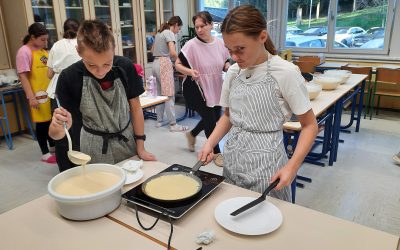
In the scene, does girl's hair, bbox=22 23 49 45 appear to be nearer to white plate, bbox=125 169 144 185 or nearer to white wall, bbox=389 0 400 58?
white plate, bbox=125 169 144 185

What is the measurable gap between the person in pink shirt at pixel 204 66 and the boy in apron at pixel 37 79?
1.47 m

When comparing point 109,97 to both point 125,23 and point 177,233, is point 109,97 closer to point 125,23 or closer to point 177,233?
point 177,233

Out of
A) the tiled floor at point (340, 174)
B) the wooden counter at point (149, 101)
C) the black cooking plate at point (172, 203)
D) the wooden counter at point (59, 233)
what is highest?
the black cooking plate at point (172, 203)

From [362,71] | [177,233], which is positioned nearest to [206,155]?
[177,233]

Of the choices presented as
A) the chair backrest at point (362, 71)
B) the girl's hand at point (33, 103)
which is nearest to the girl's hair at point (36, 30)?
the girl's hand at point (33, 103)

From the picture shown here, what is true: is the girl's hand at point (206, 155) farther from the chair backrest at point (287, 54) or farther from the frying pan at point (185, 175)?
the chair backrest at point (287, 54)

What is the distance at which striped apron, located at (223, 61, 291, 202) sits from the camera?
1.18m

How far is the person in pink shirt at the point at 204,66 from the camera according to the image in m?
2.83

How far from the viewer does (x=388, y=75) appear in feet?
13.5

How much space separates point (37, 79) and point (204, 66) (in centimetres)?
179

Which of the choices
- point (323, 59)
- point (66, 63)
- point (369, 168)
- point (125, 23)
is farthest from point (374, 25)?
point (66, 63)

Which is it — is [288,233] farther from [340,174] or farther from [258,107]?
[340,174]

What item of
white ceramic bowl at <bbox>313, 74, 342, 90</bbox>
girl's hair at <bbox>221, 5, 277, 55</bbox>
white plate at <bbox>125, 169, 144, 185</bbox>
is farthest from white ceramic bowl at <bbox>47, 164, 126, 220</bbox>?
white ceramic bowl at <bbox>313, 74, 342, 90</bbox>

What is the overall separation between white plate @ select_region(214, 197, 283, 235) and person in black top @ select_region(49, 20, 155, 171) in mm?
531
